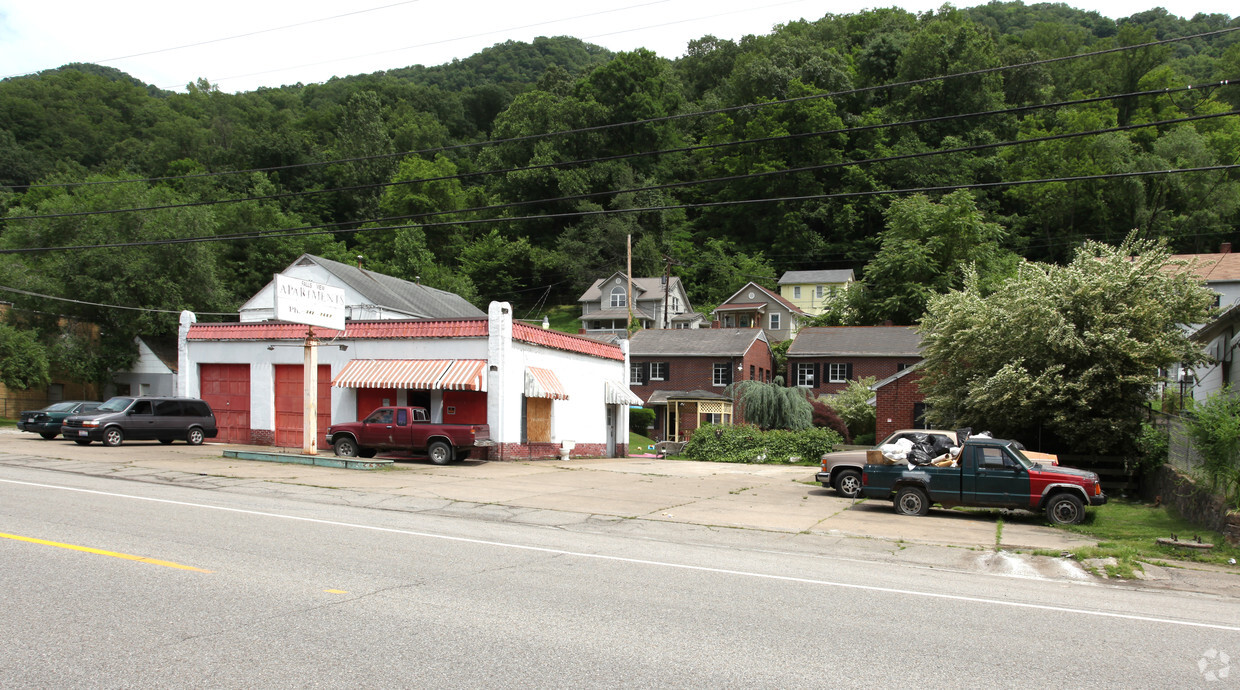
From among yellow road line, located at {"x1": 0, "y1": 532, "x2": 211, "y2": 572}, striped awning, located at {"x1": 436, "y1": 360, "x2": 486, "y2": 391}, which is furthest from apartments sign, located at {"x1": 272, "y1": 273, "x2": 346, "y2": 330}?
yellow road line, located at {"x1": 0, "y1": 532, "x2": 211, "y2": 572}

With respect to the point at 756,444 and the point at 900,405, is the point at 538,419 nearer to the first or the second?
the point at 756,444

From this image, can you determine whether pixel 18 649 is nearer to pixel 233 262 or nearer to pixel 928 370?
pixel 928 370

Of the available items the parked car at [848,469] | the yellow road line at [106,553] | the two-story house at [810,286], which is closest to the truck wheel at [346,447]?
the parked car at [848,469]

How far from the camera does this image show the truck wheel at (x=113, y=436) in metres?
25.9

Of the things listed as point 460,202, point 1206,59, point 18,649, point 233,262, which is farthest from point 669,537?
point 1206,59

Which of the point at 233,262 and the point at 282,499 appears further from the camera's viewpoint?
the point at 233,262

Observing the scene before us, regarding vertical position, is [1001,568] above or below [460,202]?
below

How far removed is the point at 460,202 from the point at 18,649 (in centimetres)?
8297

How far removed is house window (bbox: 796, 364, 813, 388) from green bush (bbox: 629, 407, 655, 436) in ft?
36.5

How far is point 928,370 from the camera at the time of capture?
86.0 ft

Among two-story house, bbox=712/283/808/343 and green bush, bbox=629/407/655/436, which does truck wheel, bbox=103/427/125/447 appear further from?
two-story house, bbox=712/283/808/343

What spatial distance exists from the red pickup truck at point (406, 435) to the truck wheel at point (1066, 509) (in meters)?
15.4

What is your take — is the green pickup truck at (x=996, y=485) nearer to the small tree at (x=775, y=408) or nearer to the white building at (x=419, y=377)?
the white building at (x=419, y=377)

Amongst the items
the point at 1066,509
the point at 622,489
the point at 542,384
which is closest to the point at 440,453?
the point at 542,384
